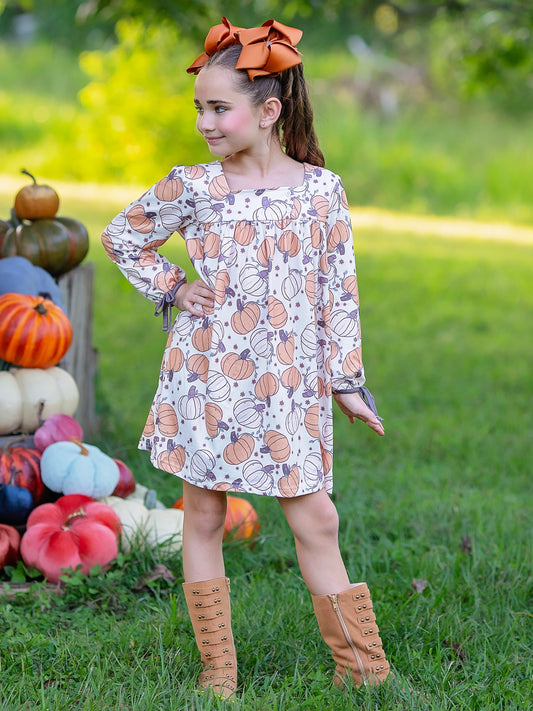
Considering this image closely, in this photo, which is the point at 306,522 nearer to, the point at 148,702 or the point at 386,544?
the point at 148,702

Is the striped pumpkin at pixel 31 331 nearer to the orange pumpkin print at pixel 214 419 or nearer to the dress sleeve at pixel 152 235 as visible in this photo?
the dress sleeve at pixel 152 235

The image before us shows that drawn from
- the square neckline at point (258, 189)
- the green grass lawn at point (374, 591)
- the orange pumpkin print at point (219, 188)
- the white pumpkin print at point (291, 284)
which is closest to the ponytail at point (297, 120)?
Result: the square neckline at point (258, 189)

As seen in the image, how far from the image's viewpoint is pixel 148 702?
91.5 inches

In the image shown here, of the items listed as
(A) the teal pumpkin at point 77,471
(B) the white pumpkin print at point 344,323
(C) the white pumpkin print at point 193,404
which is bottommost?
(A) the teal pumpkin at point 77,471

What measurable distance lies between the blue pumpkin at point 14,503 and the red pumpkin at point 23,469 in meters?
0.07

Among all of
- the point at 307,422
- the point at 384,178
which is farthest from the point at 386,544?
the point at 384,178

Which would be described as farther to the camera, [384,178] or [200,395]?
[384,178]

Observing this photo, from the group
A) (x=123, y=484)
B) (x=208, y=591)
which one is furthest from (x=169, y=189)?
(x=123, y=484)

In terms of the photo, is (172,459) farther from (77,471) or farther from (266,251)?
(77,471)

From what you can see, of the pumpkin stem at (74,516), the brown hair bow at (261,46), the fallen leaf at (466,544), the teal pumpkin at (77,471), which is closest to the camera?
the brown hair bow at (261,46)

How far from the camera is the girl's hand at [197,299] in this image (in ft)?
7.66

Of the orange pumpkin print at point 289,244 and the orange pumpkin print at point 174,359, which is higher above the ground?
the orange pumpkin print at point 289,244

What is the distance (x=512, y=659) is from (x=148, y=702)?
1.08 m

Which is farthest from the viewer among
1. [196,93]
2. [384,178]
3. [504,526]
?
[384,178]
